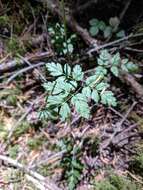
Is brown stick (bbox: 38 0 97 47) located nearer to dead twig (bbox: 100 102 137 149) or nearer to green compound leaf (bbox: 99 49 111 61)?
green compound leaf (bbox: 99 49 111 61)

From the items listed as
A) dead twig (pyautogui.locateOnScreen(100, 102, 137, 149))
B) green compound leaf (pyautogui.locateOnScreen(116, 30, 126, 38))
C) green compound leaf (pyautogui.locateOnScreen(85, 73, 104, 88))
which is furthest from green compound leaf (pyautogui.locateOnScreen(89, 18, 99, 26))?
green compound leaf (pyautogui.locateOnScreen(85, 73, 104, 88))

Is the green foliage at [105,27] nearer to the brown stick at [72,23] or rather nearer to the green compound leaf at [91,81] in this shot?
the brown stick at [72,23]

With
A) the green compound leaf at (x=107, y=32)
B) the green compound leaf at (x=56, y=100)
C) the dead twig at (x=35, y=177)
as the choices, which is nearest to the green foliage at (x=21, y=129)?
the dead twig at (x=35, y=177)

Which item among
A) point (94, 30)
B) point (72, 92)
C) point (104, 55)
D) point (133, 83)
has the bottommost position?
point (72, 92)

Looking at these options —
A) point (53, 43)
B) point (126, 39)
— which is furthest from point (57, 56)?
point (126, 39)

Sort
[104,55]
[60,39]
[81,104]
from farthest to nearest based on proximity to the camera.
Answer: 1. [60,39]
2. [104,55]
3. [81,104]

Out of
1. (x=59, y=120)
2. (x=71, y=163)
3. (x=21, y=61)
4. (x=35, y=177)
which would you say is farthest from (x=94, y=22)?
(x=35, y=177)

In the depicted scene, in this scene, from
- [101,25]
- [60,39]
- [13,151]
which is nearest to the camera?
[13,151]

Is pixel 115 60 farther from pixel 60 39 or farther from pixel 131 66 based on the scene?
pixel 60 39
